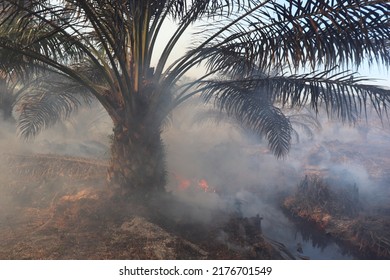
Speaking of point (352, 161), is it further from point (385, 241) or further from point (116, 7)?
point (116, 7)

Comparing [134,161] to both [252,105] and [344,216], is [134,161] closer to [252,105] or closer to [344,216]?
[252,105]


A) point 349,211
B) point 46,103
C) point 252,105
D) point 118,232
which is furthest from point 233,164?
point 118,232

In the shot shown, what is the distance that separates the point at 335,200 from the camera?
32.0 feet

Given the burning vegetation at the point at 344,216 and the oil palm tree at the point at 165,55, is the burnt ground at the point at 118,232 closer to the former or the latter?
the oil palm tree at the point at 165,55

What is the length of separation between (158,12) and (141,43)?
1.84ft

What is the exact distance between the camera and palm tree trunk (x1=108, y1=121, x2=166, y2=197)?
566 cm

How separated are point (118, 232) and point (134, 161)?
4.42 feet

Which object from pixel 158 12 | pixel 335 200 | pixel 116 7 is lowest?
pixel 335 200

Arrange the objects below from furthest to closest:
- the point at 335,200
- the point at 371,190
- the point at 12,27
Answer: the point at 371,190 < the point at 335,200 < the point at 12,27

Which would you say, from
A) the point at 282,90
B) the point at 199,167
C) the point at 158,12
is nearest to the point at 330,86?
the point at 282,90

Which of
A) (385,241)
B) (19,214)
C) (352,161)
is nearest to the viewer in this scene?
(19,214)

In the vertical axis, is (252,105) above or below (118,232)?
above

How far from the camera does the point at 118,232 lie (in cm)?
482

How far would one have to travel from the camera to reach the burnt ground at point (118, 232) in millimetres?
4297
